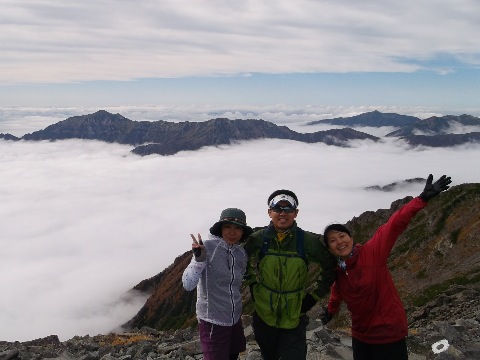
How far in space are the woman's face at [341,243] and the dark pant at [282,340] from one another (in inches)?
68.6

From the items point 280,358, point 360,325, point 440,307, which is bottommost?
point 440,307

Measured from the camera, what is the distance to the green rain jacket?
8.27 meters

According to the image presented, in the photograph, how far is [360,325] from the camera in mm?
8289

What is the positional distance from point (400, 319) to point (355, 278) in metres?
1.27

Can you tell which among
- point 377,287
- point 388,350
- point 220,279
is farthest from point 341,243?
point 220,279

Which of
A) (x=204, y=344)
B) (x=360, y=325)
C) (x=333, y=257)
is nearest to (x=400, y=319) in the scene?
(x=360, y=325)

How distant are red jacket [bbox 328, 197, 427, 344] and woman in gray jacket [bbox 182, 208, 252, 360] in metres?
2.24

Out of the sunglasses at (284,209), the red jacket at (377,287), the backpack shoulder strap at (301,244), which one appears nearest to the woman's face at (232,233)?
the sunglasses at (284,209)

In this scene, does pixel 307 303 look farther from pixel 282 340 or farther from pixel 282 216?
pixel 282 216

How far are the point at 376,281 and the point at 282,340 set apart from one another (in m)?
2.36

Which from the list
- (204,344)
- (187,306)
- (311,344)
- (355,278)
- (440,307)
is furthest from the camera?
(187,306)

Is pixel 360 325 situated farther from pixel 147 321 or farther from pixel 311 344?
pixel 147 321

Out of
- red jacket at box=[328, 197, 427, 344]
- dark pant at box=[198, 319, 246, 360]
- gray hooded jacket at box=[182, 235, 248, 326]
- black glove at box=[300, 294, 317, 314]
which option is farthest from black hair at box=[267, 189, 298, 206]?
dark pant at box=[198, 319, 246, 360]

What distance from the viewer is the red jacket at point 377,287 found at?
25.9ft
